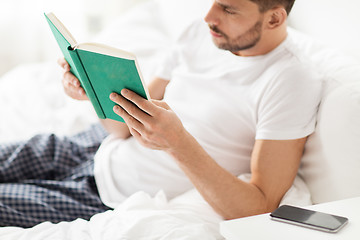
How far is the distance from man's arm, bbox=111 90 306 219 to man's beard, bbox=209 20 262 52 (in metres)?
0.29

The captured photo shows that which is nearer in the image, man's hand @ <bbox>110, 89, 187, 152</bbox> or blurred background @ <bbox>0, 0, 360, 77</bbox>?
man's hand @ <bbox>110, 89, 187, 152</bbox>

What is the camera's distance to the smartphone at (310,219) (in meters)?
0.80

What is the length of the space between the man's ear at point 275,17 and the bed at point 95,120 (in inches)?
6.4

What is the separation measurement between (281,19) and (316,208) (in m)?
0.59

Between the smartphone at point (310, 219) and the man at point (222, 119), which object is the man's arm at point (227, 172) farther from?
the smartphone at point (310, 219)

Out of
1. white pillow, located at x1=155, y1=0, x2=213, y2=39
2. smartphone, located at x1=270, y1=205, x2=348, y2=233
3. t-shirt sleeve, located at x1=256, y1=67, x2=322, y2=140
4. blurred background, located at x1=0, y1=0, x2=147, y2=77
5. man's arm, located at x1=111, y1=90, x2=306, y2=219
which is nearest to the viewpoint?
smartphone, located at x1=270, y1=205, x2=348, y2=233

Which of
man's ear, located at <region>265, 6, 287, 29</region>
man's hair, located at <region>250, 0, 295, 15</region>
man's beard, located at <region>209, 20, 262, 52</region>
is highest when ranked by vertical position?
man's hair, located at <region>250, 0, 295, 15</region>

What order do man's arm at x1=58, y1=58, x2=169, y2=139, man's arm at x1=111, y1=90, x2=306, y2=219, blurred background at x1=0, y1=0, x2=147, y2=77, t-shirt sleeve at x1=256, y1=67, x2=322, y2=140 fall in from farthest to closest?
1. blurred background at x1=0, y1=0, x2=147, y2=77
2. man's arm at x1=58, y1=58, x2=169, y2=139
3. t-shirt sleeve at x1=256, y1=67, x2=322, y2=140
4. man's arm at x1=111, y1=90, x2=306, y2=219

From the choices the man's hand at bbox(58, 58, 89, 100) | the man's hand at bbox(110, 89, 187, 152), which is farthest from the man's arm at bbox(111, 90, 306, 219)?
the man's hand at bbox(58, 58, 89, 100)

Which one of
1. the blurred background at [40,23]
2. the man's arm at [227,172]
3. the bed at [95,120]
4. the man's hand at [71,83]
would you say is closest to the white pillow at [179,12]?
the bed at [95,120]

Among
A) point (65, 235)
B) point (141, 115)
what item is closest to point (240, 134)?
point (141, 115)

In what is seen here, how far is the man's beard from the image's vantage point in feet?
4.22

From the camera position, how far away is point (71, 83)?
51.4 inches

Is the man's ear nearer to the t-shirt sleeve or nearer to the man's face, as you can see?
the man's face
